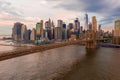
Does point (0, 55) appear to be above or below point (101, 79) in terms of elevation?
above

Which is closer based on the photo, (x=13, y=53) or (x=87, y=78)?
(x=13, y=53)

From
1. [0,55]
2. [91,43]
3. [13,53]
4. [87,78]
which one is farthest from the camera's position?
[91,43]

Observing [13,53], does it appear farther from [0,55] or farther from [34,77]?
[34,77]

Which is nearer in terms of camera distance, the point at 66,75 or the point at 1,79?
the point at 1,79

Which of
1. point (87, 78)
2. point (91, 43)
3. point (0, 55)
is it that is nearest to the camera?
point (0, 55)

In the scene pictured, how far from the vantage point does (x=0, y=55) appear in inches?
958

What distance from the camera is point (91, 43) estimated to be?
12038cm

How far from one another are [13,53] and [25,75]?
19.5ft

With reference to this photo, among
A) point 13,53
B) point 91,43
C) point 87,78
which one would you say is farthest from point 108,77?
point 91,43

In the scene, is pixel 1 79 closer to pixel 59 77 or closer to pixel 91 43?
pixel 59 77

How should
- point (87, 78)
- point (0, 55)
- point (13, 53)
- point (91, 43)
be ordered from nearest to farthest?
1. point (0, 55)
2. point (13, 53)
3. point (87, 78)
4. point (91, 43)

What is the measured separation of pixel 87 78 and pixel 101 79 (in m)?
2.76

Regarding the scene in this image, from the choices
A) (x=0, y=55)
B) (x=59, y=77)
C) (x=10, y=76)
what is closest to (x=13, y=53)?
(x=0, y=55)

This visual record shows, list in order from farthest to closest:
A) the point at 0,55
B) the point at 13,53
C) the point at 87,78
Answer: the point at 87,78 → the point at 13,53 → the point at 0,55
